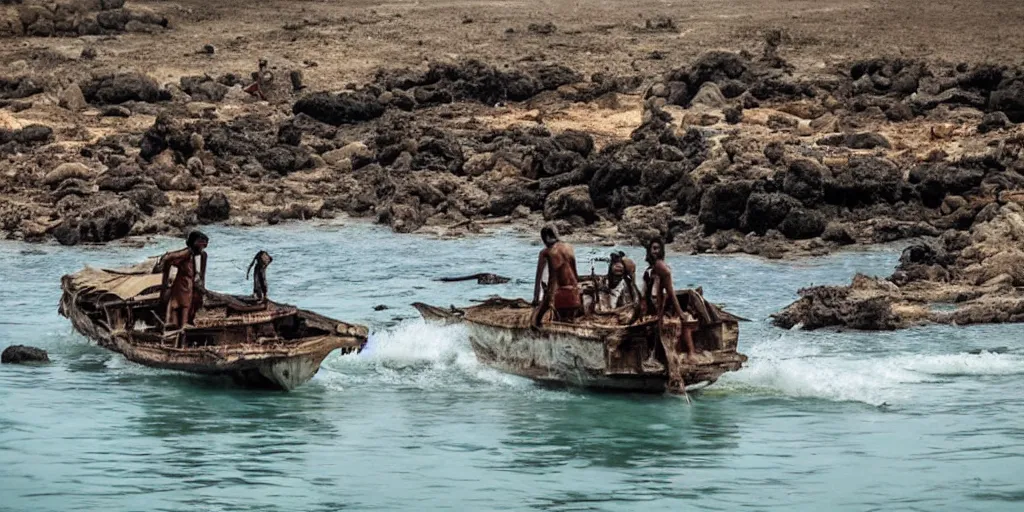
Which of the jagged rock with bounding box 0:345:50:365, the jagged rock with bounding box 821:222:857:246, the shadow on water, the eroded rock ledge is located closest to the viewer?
the shadow on water

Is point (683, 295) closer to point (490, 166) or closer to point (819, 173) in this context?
point (819, 173)

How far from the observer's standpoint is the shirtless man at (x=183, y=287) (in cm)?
1930

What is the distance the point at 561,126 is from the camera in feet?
118

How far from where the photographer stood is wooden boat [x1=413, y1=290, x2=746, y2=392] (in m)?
17.5

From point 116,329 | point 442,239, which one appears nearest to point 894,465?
point 116,329

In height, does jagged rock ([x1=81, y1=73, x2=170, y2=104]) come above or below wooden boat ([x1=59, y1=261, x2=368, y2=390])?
above

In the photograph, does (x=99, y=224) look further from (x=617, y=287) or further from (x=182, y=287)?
(x=617, y=287)

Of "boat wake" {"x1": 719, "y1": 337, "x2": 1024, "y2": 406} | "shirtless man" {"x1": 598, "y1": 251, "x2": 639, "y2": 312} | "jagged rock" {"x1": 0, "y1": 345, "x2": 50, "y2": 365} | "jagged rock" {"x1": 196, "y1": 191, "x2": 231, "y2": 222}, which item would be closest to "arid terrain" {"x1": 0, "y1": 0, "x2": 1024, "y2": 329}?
"jagged rock" {"x1": 196, "y1": 191, "x2": 231, "y2": 222}

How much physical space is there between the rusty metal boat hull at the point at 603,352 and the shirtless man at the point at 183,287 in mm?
3043

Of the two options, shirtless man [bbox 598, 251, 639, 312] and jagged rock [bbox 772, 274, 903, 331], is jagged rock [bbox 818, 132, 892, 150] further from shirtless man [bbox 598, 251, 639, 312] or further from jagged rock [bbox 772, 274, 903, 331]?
shirtless man [bbox 598, 251, 639, 312]

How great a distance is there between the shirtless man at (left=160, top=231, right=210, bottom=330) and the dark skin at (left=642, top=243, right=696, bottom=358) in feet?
15.6

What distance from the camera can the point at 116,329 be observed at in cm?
2019

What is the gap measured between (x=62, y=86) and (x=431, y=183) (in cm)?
1018

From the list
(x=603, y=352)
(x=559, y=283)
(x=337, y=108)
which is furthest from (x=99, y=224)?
(x=603, y=352)
